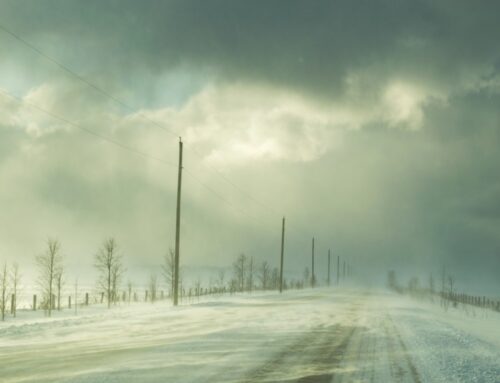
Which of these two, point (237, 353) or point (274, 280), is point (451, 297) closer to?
point (274, 280)

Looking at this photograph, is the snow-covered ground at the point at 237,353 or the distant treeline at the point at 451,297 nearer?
the snow-covered ground at the point at 237,353

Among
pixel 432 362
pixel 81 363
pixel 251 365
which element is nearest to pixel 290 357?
pixel 251 365

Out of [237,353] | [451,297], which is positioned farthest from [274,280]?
[237,353]

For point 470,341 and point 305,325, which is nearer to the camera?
point 470,341

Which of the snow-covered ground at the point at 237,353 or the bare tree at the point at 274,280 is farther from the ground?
the snow-covered ground at the point at 237,353

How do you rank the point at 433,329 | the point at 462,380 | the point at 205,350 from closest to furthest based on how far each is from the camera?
the point at 462,380 → the point at 205,350 → the point at 433,329

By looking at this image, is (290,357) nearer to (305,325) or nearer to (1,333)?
(305,325)

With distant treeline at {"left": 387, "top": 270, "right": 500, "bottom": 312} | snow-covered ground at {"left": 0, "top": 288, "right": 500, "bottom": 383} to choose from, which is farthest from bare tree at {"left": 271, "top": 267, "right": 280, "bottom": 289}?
snow-covered ground at {"left": 0, "top": 288, "right": 500, "bottom": 383}

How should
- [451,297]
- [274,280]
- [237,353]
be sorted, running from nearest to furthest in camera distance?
[237,353]
[451,297]
[274,280]

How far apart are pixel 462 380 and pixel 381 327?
32.8ft

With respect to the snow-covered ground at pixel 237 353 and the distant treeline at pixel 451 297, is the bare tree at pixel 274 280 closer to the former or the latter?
the distant treeline at pixel 451 297

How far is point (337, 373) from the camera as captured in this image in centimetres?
908

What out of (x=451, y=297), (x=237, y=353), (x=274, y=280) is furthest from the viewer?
(x=274, y=280)

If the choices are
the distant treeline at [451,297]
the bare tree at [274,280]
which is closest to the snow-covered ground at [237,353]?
the distant treeline at [451,297]
